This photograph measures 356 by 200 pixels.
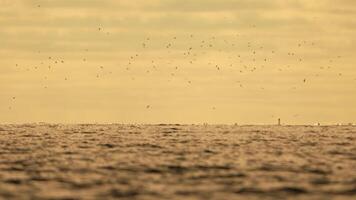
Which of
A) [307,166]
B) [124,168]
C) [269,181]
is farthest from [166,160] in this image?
[269,181]

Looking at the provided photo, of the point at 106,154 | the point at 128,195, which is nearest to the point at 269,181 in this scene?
the point at 128,195

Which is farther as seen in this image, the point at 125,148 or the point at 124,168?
the point at 125,148

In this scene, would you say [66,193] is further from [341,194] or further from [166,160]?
[166,160]

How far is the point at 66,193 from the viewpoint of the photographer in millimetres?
41656

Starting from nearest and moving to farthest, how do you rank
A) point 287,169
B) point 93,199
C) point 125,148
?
point 93,199 < point 287,169 < point 125,148

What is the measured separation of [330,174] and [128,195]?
13800 mm

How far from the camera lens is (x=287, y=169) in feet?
171

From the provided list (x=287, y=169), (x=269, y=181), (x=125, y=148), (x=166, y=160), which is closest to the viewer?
(x=269, y=181)

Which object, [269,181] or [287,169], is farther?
[287,169]

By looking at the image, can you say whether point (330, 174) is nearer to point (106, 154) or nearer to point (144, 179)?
point (144, 179)

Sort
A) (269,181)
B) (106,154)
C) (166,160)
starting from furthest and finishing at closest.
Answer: (106,154) < (166,160) < (269,181)

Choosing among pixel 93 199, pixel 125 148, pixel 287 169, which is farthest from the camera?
pixel 125 148

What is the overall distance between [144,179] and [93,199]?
7.50m

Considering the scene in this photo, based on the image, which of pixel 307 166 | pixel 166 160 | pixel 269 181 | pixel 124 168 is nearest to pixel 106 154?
pixel 166 160
